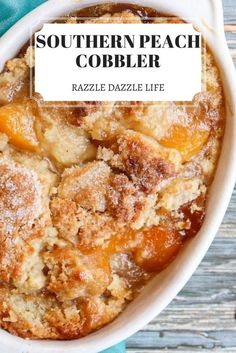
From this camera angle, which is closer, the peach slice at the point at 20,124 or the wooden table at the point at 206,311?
the peach slice at the point at 20,124

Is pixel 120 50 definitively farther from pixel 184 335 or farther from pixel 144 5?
pixel 184 335

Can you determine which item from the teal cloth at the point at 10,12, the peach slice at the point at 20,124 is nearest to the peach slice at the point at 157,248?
the peach slice at the point at 20,124

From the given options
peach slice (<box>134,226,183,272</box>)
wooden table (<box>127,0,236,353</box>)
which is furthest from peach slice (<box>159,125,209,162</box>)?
wooden table (<box>127,0,236,353</box>)

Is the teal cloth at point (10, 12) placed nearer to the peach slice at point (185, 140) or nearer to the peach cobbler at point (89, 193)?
the peach cobbler at point (89, 193)

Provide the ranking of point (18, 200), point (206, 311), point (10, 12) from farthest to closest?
point (206, 311) → point (10, 12) → point (18, 200)

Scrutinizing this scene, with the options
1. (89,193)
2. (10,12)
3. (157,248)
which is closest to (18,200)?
(89,193)

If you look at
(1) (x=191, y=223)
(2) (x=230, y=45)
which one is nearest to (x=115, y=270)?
(1) (x=191, y=223)

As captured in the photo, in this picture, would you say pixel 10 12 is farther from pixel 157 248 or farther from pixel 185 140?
pixel 157 248
